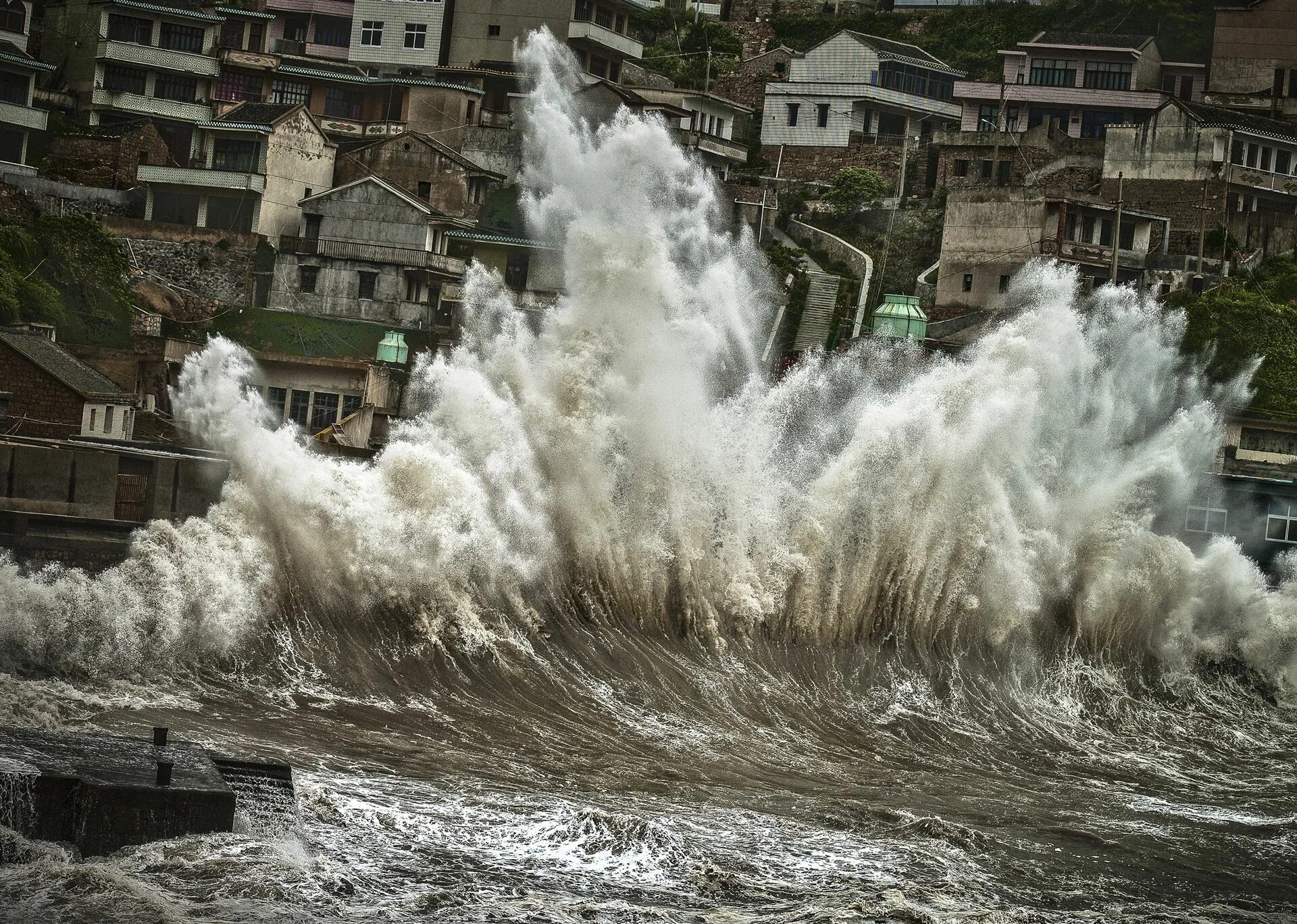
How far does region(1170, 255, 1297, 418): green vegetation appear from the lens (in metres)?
54.1

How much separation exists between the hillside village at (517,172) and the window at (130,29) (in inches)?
3.8

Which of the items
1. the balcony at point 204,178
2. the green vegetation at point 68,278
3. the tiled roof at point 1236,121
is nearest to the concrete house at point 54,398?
the green vegetation at point 68,278

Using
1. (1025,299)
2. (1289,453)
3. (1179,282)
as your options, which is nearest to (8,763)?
(1289,453)

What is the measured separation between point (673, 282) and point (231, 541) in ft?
38.4

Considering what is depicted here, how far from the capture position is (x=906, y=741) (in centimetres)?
3616

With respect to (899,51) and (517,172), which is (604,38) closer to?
(517,172)

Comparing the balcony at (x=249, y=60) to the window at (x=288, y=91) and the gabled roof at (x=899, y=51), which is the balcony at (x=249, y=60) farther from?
the gabled roof at (x=899, y=51)

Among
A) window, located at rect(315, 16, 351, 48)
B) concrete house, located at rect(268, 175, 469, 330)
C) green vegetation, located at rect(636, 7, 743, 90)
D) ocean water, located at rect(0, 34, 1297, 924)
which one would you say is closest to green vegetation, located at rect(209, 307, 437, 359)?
concrete house, located at rect(268, 175, 469, 330)

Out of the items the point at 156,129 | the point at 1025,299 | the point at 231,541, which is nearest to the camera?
the point at 231,541

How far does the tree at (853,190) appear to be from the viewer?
6969 cm

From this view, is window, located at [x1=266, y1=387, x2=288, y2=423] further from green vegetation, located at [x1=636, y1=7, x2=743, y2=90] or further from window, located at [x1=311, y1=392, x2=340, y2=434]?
green vegetation, located at [x1=636, y1=7, x2=743, y2=90]

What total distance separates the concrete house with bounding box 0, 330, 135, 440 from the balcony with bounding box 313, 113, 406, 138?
82.2 feet

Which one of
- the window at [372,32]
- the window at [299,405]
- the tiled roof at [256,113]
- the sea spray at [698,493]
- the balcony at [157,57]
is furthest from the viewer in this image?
the window at [372,32]

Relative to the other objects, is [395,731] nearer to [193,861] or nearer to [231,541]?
[231,541]
